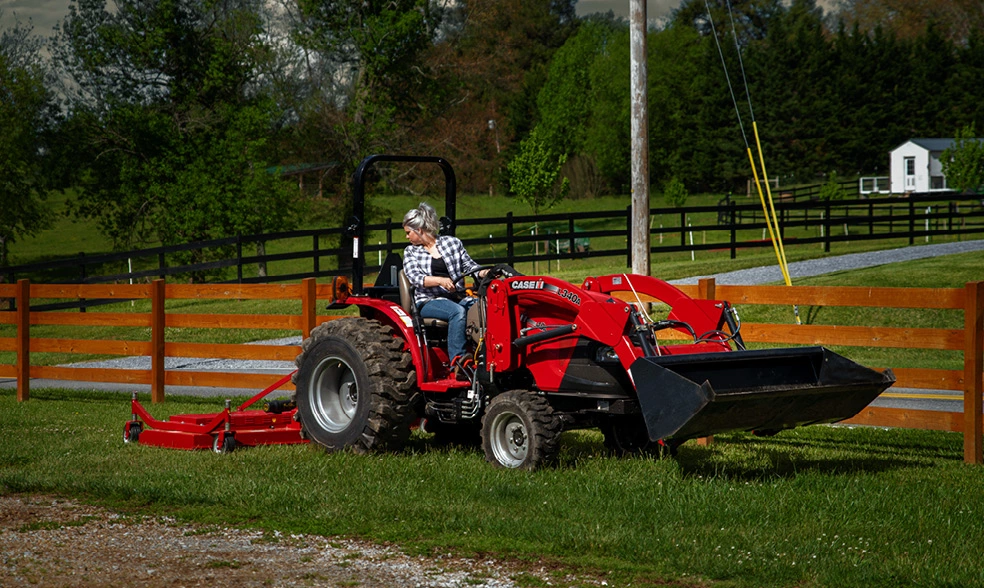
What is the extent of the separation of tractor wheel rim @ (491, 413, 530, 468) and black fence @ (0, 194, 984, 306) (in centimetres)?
175

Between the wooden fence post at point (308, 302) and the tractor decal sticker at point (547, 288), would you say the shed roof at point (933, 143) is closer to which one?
the wooden fence post at point (308, 302)

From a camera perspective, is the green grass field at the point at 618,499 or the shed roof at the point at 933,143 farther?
the shed roof at the point at 933,143

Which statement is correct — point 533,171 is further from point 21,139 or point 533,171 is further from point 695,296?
point 695,296

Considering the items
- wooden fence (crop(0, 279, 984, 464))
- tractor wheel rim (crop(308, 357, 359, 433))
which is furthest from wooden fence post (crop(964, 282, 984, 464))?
tractor wheel rim (crop(308, 357, 359, 433))

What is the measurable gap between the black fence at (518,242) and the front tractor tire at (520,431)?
1.73 m

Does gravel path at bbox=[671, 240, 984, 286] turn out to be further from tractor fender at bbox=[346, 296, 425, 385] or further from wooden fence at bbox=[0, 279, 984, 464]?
tractor fender at bbox=[346, 296, 425, 385]

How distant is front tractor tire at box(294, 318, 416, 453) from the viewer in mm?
8086

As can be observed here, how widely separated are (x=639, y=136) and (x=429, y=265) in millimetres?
6686

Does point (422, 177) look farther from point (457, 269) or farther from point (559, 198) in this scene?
point (457, 269)

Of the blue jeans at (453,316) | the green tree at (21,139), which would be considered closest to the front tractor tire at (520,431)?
the blue jeans at (453,316)

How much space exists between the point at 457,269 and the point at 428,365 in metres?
0.78

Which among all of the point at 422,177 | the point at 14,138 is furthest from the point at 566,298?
the point at 14,138

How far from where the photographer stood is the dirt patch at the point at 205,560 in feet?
16.7

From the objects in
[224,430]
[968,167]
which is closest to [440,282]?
[224,430]
